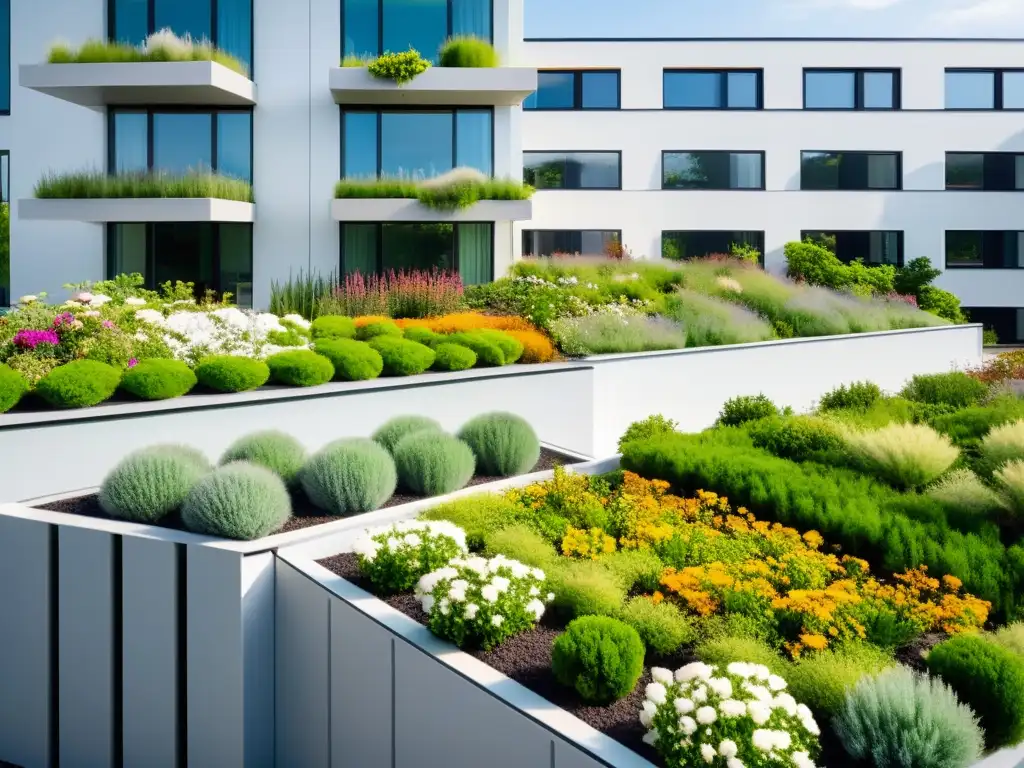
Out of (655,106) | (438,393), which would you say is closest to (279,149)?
(438,393)

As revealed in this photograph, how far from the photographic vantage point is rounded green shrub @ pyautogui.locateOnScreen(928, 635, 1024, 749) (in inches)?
162

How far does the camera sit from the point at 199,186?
1797 cm

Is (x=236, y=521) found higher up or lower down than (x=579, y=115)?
lower down

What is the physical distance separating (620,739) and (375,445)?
3411mm

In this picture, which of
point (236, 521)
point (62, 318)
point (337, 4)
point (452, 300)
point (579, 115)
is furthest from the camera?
point (579, 115)

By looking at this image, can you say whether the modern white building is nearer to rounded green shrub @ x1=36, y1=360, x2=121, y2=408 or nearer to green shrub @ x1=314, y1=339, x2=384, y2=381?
green shrub @ x1=314, y1=339, x2=384, y2=381

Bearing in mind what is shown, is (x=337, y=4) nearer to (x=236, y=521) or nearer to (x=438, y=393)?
(x=438, y=393)

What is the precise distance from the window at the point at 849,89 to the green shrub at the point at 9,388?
89.6ft

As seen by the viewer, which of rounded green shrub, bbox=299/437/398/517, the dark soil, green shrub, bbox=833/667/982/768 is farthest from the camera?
rounded green shrub, bbox=299/437/398/517

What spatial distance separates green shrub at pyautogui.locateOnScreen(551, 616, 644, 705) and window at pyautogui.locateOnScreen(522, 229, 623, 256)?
83.2ft

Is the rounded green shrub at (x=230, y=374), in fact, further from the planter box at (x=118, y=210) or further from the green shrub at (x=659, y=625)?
the planter box at (x=118, y=210)

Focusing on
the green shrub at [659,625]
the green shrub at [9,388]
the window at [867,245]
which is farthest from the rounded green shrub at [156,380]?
the window at [867,245]

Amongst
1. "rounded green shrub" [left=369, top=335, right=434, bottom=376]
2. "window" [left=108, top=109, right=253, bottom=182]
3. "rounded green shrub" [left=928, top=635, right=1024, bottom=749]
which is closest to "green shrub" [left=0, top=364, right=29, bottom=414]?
"rounded green shrub" [left=369, top=335, right=434, bottom=376]

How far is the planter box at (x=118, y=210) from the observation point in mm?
17750
